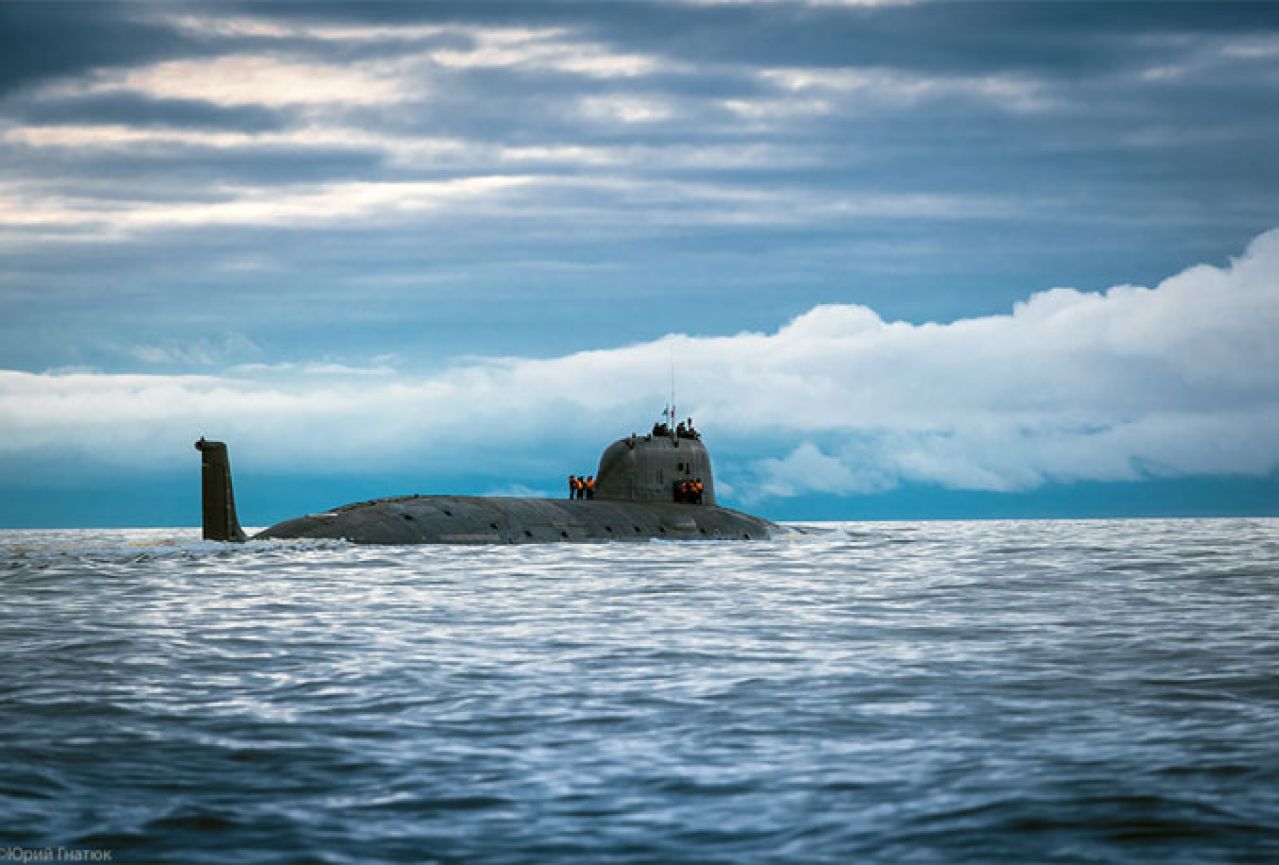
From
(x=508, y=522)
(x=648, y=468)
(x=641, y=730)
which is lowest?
(x=641, y=730)

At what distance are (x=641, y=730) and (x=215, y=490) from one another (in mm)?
37267

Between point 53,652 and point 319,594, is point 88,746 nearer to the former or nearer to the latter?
point 53,652

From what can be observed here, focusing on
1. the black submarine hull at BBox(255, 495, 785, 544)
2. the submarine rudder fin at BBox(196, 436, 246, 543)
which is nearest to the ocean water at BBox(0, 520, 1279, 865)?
the submarine rudder fin at BBox(196, 436, 246, 543)

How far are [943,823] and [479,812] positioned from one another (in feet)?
11.2

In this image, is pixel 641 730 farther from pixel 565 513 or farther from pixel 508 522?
pixel 565 513

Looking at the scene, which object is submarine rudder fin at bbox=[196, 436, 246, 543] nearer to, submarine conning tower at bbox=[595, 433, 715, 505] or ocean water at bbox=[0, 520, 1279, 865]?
ocean water at bbox=[0, 520, 1279, 865]

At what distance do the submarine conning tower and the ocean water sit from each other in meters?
38.5

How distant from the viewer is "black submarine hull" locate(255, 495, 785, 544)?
51.3m

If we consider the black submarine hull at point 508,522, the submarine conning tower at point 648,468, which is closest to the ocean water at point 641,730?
the black submarine hull at point 508,522

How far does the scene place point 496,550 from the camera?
50344 millimetres

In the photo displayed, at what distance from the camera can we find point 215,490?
4731 centimetres

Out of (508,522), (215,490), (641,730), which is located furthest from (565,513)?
(641,730)

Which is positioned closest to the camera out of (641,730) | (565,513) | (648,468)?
(641,730)

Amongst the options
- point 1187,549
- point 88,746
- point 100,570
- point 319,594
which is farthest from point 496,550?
point 88,746
